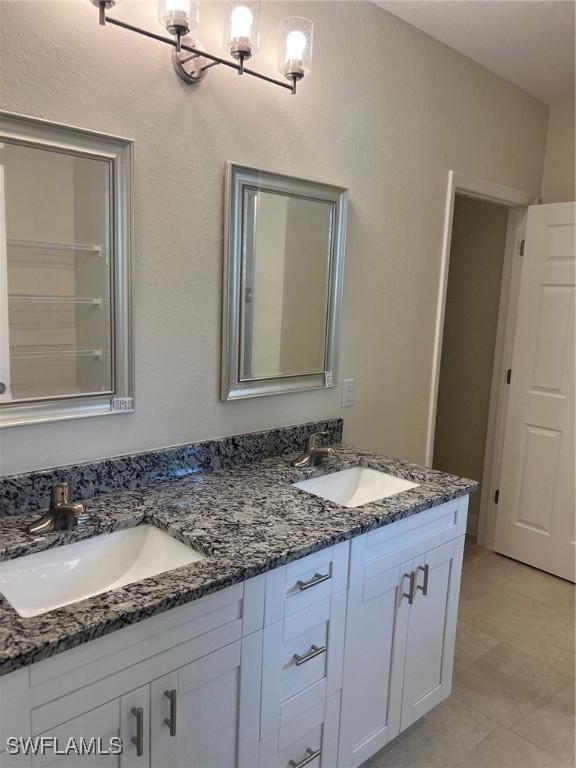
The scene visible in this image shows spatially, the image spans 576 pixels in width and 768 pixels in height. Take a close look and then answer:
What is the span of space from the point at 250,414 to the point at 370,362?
2.18 feet

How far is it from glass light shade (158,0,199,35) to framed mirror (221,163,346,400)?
1.39 feet

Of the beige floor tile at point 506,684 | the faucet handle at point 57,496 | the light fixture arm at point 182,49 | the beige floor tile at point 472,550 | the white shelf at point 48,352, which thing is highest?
the light fixture arm at point 182,49

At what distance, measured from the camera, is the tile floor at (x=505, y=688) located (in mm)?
1944

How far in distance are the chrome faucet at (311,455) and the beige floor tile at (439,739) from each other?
0.98 meters

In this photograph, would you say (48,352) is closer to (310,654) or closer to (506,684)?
(310,654)

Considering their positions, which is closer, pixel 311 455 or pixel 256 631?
pixel 256 631

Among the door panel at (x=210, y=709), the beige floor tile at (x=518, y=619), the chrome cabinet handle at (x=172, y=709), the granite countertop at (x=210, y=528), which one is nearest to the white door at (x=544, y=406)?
the beige floor tile at (x=518, y=619)

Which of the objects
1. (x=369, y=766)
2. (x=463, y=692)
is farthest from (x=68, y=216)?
(x=463, y=692)

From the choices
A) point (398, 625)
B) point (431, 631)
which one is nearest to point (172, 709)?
point (398, 625)

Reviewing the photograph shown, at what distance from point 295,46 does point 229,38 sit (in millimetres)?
233

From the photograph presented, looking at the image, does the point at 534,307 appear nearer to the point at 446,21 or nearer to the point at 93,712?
the point at 446,21

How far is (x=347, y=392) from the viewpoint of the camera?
240 centimetres

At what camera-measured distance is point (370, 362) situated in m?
2.48

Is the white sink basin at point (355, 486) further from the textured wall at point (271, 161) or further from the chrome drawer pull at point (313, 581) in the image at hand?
the chrome drawer pull at point (313, 581)
